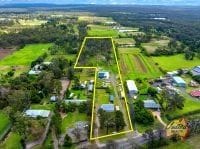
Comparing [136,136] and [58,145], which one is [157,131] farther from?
[58,145]

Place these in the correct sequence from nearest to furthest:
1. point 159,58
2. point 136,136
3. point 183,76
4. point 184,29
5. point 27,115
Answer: point 136,136
point 27,115
point 183,76
point 159,58
point 184,29

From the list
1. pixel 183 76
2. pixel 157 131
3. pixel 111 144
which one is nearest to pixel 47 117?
pixel 111 144

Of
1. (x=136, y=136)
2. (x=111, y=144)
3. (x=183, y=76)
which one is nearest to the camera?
(x=111, y=144)

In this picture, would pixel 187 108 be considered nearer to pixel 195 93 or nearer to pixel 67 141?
pixel 195 93

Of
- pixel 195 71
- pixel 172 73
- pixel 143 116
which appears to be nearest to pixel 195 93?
pixel 172 73

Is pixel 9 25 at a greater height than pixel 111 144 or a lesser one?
lesser

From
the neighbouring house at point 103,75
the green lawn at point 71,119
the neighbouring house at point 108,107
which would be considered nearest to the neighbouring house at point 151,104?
the neighbouring house at point 108,107

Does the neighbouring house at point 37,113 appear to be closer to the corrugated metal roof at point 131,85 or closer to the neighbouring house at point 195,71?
the corrugated metal roof at point 131,85
